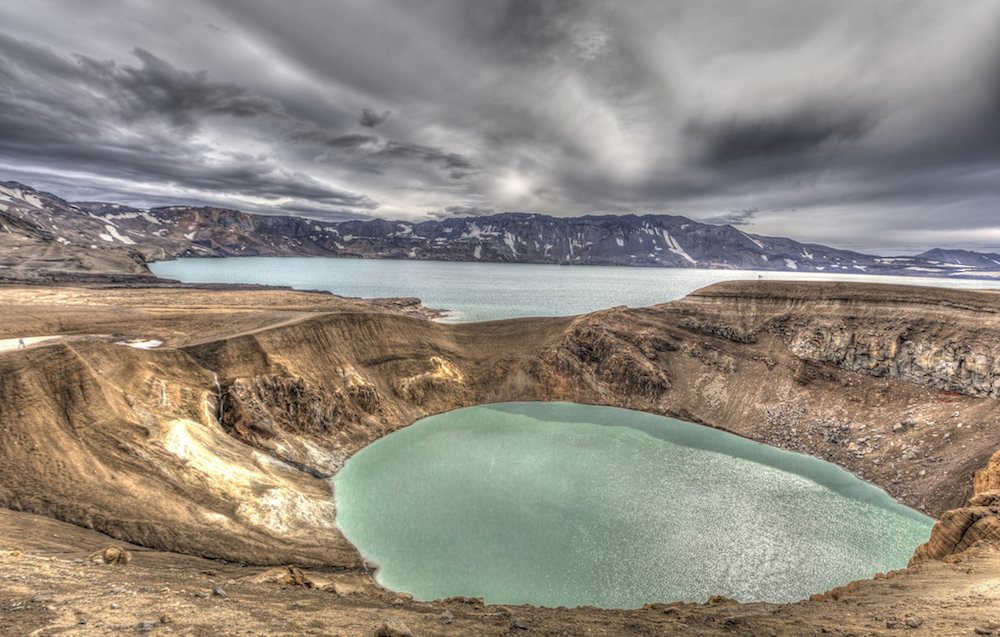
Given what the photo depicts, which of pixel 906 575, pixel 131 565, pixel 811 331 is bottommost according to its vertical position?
pixel 906 575

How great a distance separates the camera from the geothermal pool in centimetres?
2180

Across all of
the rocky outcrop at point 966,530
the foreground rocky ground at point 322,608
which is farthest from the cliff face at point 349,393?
the foreground rocky ground at point 322,608

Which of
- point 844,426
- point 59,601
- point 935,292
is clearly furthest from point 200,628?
Answer: point 935,292

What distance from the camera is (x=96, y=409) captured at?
25.2 m

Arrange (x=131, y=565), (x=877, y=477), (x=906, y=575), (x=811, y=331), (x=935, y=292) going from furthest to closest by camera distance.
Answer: (x=811, y=331) < (x=935, y=292) < (x=877, y=477) < (x=906, y=575) < (x=131, y=565)

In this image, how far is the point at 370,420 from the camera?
137 feet

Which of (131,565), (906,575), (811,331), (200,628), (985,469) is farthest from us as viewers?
(811,331)

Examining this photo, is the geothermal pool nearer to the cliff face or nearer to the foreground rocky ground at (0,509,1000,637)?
the cliff face

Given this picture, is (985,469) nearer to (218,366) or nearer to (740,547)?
(740,547)

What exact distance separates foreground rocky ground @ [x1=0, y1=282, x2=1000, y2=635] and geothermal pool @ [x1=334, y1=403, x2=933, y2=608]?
10.8 feet

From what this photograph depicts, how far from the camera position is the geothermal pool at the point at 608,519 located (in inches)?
858

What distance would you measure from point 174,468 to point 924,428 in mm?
59466

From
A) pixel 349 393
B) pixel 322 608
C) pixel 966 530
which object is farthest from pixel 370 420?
pixel 966 530

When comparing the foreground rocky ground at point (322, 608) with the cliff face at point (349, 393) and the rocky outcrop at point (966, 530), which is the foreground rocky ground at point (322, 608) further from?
the cliff face at point (349, 393)
